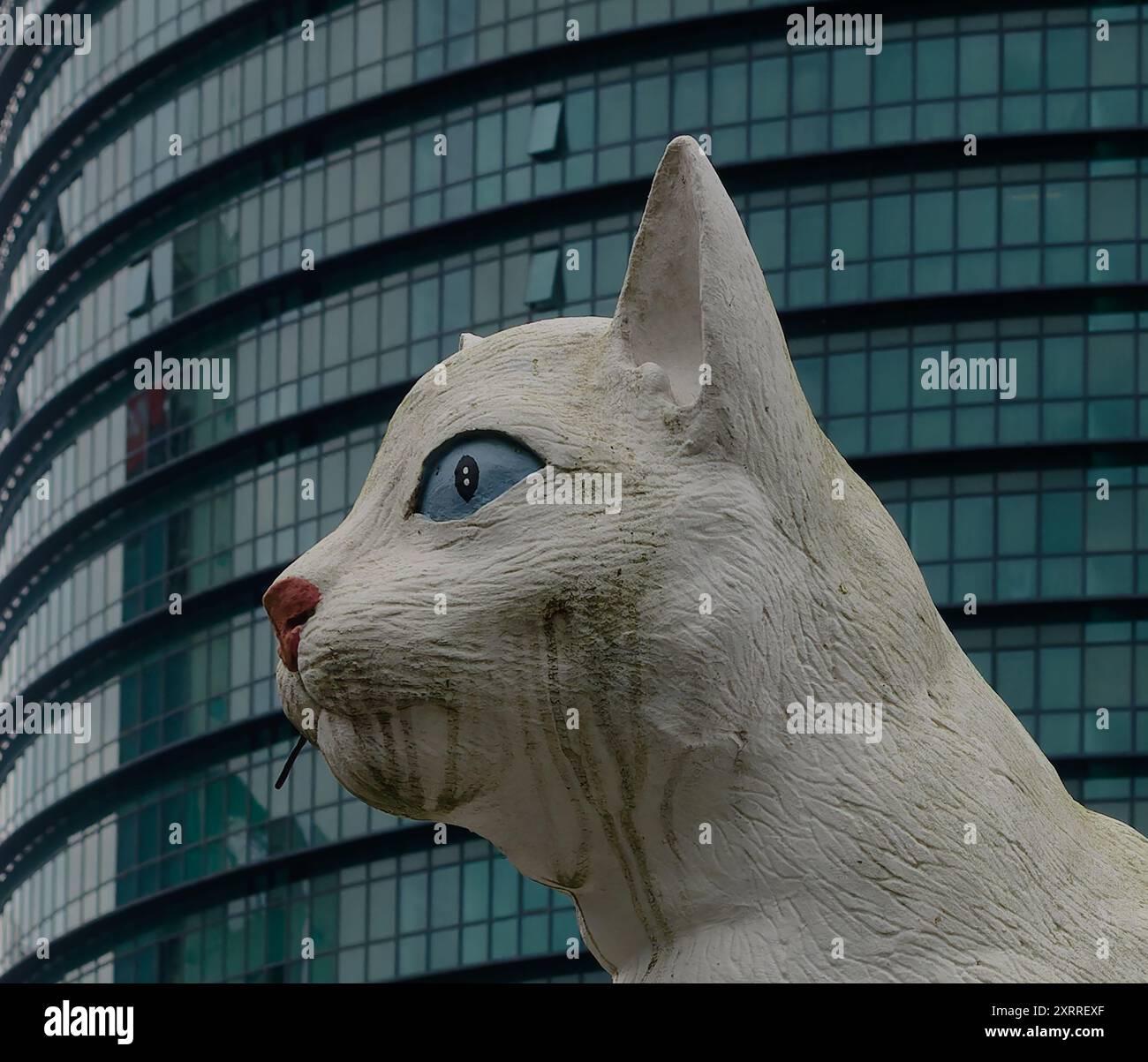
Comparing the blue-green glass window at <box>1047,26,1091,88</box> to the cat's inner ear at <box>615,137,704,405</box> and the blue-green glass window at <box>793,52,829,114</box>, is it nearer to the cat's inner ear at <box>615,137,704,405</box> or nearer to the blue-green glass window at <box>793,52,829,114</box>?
the blue-green glass window at <box>793,52,829,114</box>

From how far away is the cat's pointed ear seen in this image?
7223 mm

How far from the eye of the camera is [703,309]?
723 centimetres

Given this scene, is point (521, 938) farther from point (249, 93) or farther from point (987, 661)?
point (249, 93)

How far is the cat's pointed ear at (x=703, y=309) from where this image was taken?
7.22 m

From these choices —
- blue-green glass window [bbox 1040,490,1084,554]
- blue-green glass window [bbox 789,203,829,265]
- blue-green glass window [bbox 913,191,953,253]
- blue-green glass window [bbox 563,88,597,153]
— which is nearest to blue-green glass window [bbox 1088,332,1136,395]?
blue-green glass window [bbox 1040,490,1084,554]

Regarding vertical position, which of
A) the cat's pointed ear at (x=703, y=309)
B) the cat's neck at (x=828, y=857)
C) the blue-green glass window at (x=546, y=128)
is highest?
the blue-green glass window at (x=546, y=128)

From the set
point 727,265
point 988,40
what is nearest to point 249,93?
point 988,40

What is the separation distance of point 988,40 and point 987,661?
12.4 metres

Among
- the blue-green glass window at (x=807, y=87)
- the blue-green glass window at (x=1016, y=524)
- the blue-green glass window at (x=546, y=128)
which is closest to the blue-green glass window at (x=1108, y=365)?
the blue-green glass window at (x=1016, y=524)

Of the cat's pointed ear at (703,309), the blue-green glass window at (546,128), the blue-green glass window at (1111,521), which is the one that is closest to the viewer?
the cat's pointed ear at (703,309)

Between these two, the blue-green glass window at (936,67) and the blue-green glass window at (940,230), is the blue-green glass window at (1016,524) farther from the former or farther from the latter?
the blue-green glass window at (936,67)

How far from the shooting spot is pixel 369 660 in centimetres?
707

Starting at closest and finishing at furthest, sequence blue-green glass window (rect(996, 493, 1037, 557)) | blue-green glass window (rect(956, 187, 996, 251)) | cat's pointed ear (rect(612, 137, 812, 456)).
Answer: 1. cat's pointed ear (rect(612, 137, 812, 456))
2. blue-green glass window (rect(996, 493, 1037, 557))
3. blue-green glass window (rect(956, 187, 996, 251))

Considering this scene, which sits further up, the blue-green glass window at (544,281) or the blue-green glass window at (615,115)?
the blue-green glass window at (615,115)
